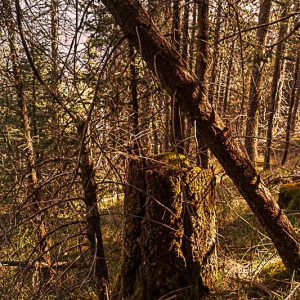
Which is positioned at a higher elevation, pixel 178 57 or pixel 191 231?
pixel 178 57

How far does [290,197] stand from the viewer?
6.60 meters

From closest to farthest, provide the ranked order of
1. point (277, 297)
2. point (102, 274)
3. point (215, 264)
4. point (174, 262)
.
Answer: point (277, 297) → point (102, 274) → point (174, 262) → point (215, 264)

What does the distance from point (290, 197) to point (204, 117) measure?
15.7ft

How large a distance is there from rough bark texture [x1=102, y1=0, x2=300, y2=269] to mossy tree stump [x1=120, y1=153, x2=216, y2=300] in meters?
0.54

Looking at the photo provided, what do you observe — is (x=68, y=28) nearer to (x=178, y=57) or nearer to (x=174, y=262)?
(x=178, y=57)

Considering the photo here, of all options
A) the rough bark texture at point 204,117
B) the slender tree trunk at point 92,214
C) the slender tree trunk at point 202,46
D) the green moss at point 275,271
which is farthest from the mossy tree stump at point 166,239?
the slender tree trunk at point 202,46

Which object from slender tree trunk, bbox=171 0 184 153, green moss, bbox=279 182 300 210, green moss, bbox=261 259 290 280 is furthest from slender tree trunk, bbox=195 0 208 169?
green moss, bbox=279 182 300 210

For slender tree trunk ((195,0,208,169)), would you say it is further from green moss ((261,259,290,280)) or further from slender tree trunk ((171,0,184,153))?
green moss ((261,259,290,280))

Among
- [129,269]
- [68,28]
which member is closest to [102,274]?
[129,269]

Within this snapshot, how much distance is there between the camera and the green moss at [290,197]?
20.8ft

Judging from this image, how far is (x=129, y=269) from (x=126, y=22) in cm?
259

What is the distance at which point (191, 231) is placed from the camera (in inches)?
134

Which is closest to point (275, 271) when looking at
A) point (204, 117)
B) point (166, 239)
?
point (166, 239)

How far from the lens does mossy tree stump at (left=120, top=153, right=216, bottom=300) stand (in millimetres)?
3318
